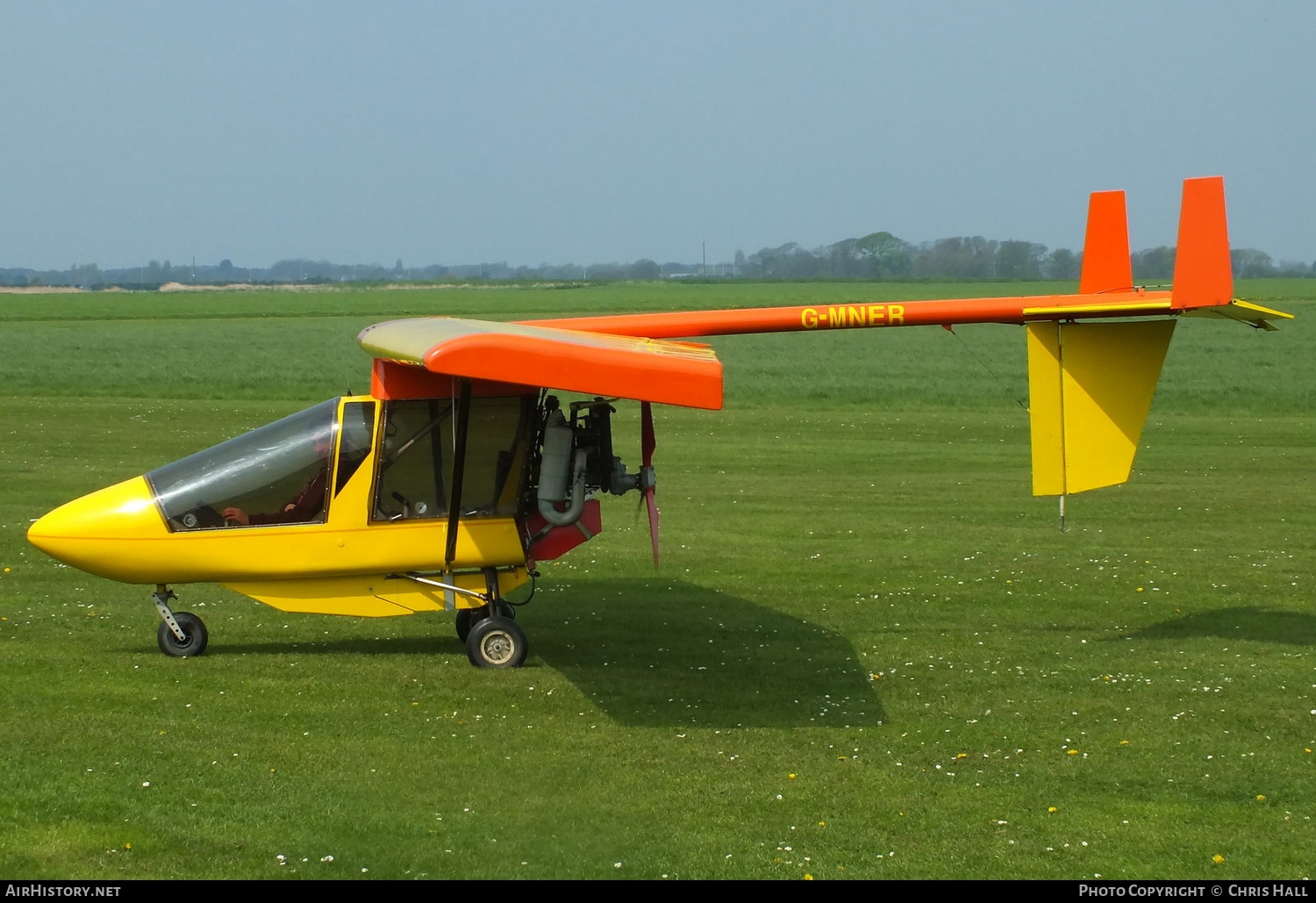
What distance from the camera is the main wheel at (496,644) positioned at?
10.2 metres

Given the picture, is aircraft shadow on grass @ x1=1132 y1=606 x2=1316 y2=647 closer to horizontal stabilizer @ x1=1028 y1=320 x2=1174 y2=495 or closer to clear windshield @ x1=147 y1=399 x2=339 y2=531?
horizontal stabilizer @ x1=1028 y1=320 x2=1174 y2=495

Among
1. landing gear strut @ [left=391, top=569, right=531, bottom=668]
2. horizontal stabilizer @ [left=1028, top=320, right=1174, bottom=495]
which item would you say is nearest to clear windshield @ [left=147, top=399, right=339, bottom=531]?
landing gear strut @ [left=391, top=569, right=531, bottom=668]

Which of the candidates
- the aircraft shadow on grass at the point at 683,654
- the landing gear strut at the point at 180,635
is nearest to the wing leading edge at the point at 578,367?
the aircraft shadow on grass at the point at 683,654

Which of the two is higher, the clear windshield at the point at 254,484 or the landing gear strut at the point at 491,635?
the clear windshield at the point at 254,484

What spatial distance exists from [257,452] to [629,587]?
4.40 metres

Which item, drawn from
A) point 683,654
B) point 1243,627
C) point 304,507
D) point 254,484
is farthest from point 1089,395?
point 254,484

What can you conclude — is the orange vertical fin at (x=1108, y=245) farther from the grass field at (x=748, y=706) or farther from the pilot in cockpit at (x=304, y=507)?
the pilot in cockpit at (x=304, y=507)

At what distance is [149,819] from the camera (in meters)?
6.96

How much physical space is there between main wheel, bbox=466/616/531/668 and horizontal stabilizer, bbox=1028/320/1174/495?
433 cm

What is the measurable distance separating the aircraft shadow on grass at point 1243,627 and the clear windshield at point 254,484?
6826 mm

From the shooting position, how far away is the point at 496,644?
10227 mm

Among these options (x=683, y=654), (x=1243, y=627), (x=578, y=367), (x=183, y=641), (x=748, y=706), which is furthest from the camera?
(x=1243, y=627)

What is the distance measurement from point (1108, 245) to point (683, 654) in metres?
4.91

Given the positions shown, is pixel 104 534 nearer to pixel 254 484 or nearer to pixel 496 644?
pixel 254 484
